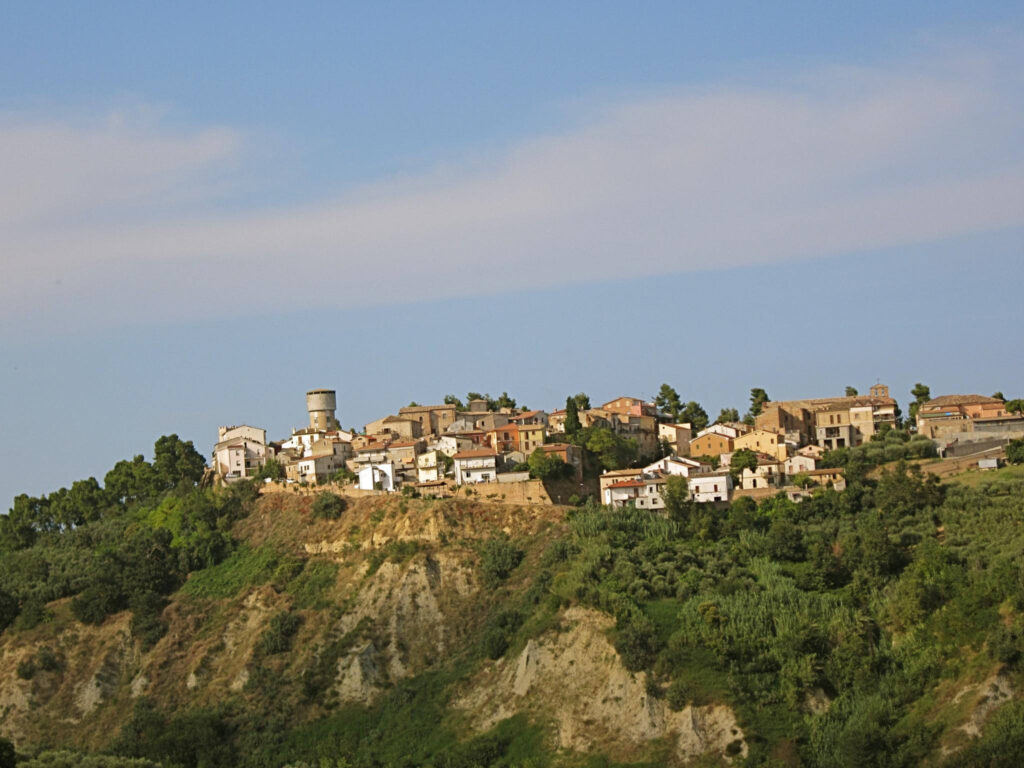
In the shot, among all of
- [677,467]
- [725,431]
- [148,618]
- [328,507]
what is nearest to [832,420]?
[725,431]

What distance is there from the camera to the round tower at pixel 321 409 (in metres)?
94.2

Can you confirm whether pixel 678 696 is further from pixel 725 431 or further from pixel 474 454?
pixel 725 431

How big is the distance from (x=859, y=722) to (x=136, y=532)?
121ft

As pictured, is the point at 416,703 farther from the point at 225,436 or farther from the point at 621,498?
the point at 225,436

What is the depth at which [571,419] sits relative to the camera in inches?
3383

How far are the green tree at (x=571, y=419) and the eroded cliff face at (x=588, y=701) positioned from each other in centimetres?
2094

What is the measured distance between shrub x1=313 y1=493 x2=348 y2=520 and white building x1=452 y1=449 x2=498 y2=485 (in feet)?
16.9

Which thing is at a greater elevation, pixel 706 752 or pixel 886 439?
pixel 886 439

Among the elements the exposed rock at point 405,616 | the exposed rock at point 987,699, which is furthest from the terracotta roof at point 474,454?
the exposed rock at point 987,699

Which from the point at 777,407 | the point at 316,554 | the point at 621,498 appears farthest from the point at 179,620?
the point at 777,407

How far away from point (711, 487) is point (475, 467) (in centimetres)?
→ 1046

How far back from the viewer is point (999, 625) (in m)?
58.4

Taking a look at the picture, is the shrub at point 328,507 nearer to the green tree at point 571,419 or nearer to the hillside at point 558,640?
the hillside at point 558,640

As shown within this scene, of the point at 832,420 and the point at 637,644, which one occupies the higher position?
the point at 832,420
